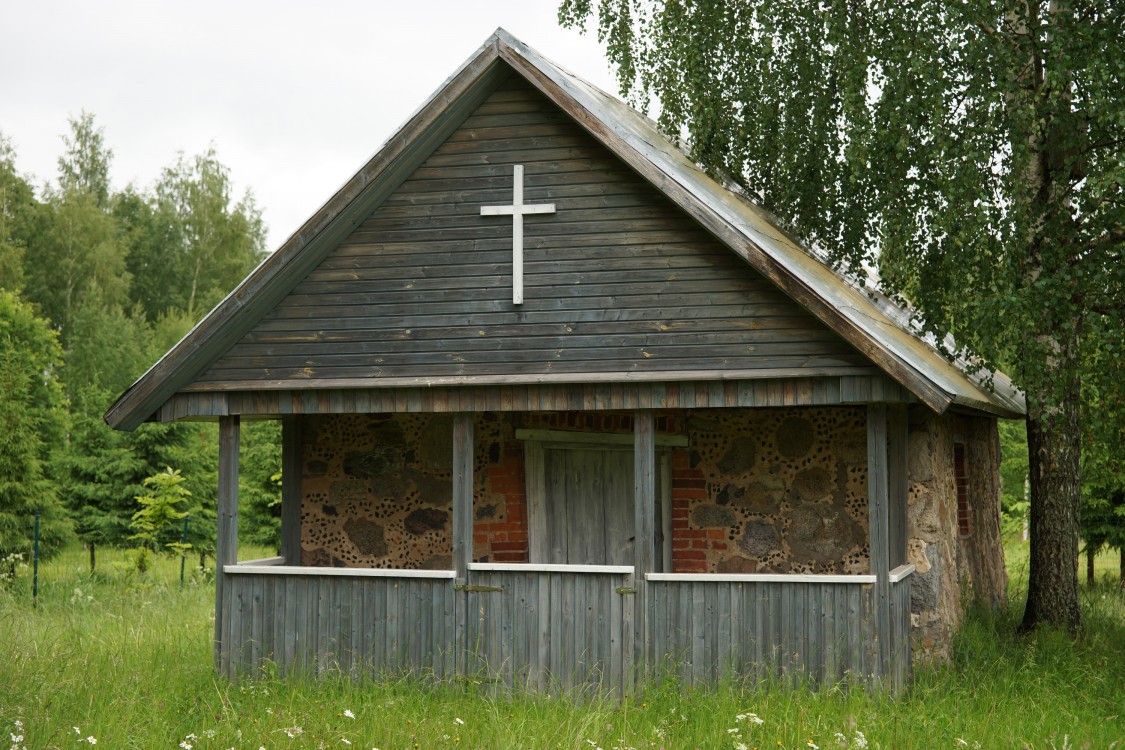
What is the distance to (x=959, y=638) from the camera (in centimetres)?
1080

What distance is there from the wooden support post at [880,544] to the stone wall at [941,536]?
1.09 meters

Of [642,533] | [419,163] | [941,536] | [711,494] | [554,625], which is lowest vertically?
[554,625]

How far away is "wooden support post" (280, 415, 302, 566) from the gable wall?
5.83 ft

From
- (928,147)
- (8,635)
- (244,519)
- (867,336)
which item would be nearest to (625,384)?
(867,336)

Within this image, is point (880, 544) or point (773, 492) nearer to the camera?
point (880, 544)

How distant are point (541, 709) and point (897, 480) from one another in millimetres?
3649

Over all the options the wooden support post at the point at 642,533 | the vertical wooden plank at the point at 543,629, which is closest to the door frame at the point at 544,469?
the wooden support post at the point at 642,533

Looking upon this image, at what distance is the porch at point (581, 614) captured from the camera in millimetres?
9094

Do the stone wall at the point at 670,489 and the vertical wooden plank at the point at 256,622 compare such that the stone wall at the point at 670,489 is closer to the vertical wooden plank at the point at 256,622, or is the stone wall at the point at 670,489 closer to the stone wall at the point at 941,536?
the stone wall at the point at 941,536

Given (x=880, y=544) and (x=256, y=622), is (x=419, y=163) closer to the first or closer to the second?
(x=256, y=622)

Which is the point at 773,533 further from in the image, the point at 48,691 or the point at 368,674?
the point at 48,691

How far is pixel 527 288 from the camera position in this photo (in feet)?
32.4

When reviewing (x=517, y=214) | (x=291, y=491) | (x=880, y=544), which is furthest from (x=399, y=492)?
(x=880, y=544)

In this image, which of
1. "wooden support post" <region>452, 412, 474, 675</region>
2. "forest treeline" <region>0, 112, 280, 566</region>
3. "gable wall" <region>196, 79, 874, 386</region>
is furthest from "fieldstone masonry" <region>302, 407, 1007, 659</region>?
"forest treeline" <region>0, 112, 280, 566</region>
